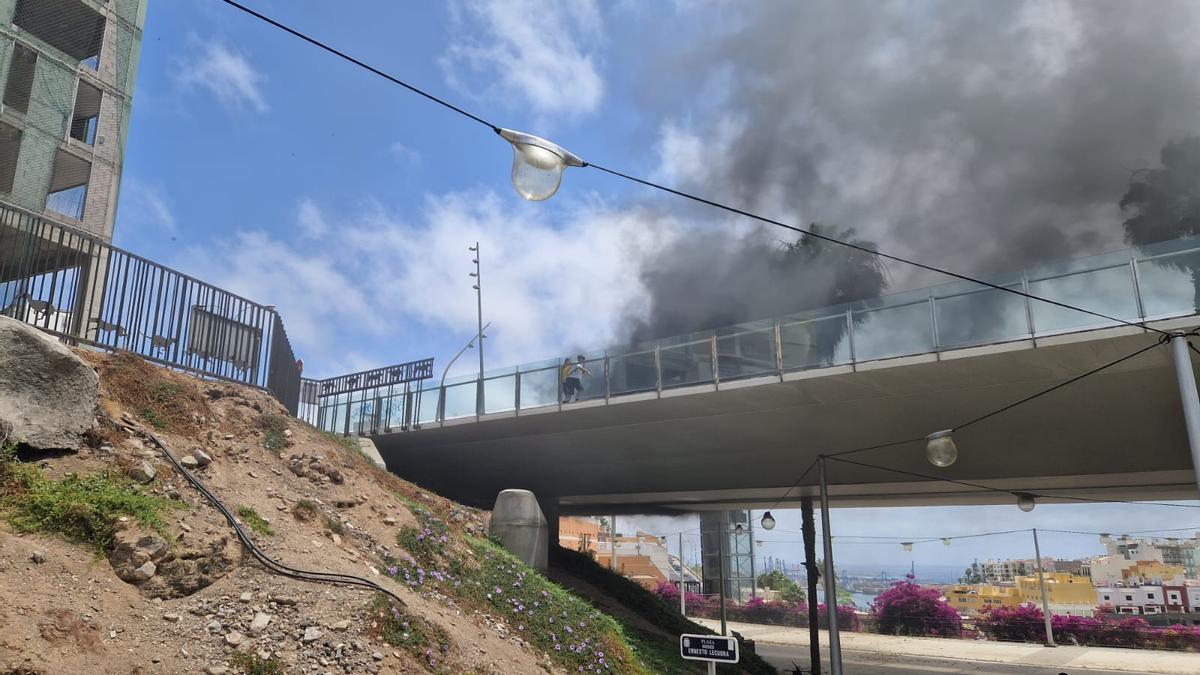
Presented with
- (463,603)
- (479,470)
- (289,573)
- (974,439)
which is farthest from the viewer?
(479,470)

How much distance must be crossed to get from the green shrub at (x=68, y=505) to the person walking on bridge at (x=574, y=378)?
40.5 feet

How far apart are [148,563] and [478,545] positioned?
7.90m

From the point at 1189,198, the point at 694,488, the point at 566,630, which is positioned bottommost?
the point at 566,630

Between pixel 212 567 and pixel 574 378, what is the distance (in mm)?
12411

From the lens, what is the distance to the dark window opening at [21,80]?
3006 centimetres

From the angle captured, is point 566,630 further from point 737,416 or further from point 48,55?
point 48,55

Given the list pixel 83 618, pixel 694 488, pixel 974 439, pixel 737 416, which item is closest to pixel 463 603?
pixel 83 618

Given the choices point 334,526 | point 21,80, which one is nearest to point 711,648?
point 334,526

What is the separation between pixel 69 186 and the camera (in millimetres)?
32656

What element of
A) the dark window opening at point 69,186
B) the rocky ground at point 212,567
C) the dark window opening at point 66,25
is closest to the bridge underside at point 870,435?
the rocky ground at point 212,567

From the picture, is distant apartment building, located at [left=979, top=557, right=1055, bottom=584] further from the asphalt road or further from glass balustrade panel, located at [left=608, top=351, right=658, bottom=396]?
glass balustrade panel, located at [left=608, top=351, right=658, bottom=396]

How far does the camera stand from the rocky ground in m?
6.84

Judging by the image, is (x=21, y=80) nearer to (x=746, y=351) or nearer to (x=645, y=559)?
(x=746, y=351)

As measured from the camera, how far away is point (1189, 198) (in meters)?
40.8
